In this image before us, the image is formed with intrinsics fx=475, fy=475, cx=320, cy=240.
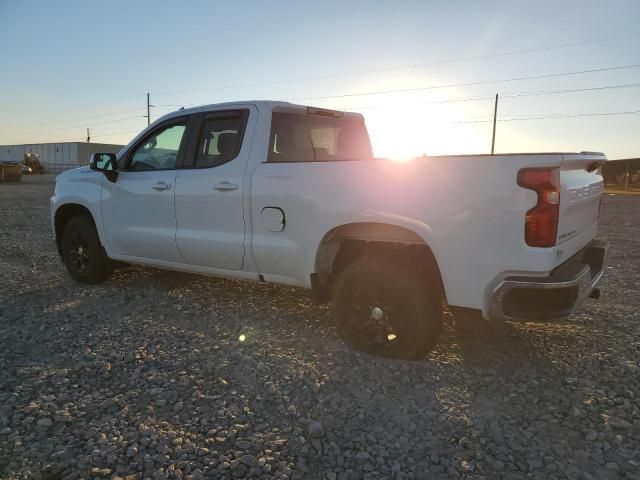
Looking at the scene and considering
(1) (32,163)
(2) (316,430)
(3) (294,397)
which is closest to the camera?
(2) (316,430)

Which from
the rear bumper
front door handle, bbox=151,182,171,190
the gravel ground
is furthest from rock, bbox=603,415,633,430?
front door handle, bbox=151,182,171,190

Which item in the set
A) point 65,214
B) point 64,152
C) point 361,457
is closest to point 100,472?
point 361,457

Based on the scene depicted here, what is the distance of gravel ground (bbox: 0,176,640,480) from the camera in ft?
7.86

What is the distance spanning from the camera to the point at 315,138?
473 cm

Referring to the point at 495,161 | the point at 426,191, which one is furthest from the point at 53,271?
the point at 495,161

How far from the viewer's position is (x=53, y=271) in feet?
21.2

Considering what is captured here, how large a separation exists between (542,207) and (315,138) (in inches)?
98.1

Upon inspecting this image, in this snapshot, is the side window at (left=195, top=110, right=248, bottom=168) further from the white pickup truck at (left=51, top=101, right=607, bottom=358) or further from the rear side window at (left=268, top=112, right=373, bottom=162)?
the rear side window at (left=268, top=112, right=373, bottom=162)

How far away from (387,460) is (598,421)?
1.34 meters

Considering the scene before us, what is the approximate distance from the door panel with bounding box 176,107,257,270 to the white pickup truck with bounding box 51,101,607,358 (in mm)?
14

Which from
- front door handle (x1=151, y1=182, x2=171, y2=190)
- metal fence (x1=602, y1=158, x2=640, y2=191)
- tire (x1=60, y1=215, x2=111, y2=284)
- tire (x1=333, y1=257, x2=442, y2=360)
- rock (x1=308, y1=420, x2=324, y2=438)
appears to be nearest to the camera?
rock (x1=308, y1=420, x2=324, y2=438)

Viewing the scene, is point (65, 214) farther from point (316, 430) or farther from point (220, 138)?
point (316, 430)

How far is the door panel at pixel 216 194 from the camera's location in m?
4.21

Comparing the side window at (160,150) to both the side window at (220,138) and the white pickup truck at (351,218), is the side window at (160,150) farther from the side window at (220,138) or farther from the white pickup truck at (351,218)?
the side window at (220,138)
